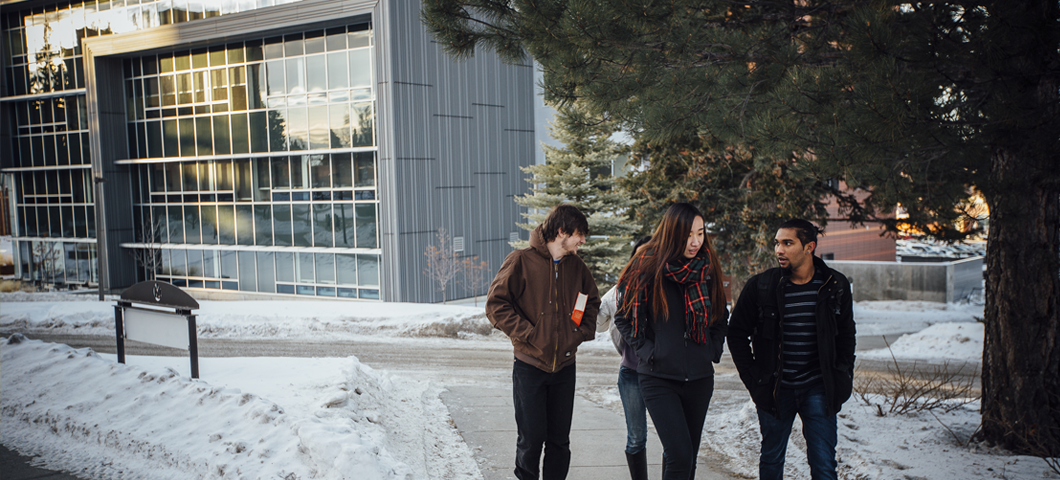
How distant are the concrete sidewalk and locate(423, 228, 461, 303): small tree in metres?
14.4

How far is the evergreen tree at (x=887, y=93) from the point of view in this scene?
14.1ft

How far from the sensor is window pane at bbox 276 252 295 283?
24.4 m

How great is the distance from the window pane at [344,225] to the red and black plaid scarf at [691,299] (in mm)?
20355

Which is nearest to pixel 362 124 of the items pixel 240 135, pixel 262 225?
pixel 240 135

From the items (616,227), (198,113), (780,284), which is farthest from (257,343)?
(198,113)

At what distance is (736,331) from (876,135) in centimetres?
166

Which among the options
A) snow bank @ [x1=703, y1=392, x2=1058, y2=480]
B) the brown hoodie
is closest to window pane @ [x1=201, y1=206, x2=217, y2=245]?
snow bank @ [x1=703, y1=392, x2=1058, y2=480]

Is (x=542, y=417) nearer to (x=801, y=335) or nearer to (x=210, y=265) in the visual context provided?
(x=801, y=335)

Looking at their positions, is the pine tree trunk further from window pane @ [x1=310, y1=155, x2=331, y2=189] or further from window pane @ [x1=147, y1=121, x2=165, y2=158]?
window pane @ [x1=147, y1=121, x2=165, y2=158]

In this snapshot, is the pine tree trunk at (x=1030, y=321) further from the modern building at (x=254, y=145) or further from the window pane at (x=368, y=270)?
the window pane at (x=368, y=270)

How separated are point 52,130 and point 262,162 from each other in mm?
12555

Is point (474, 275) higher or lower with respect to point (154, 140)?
lower

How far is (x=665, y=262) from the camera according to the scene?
3.79 metres

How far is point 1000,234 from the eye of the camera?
5.19 meters
